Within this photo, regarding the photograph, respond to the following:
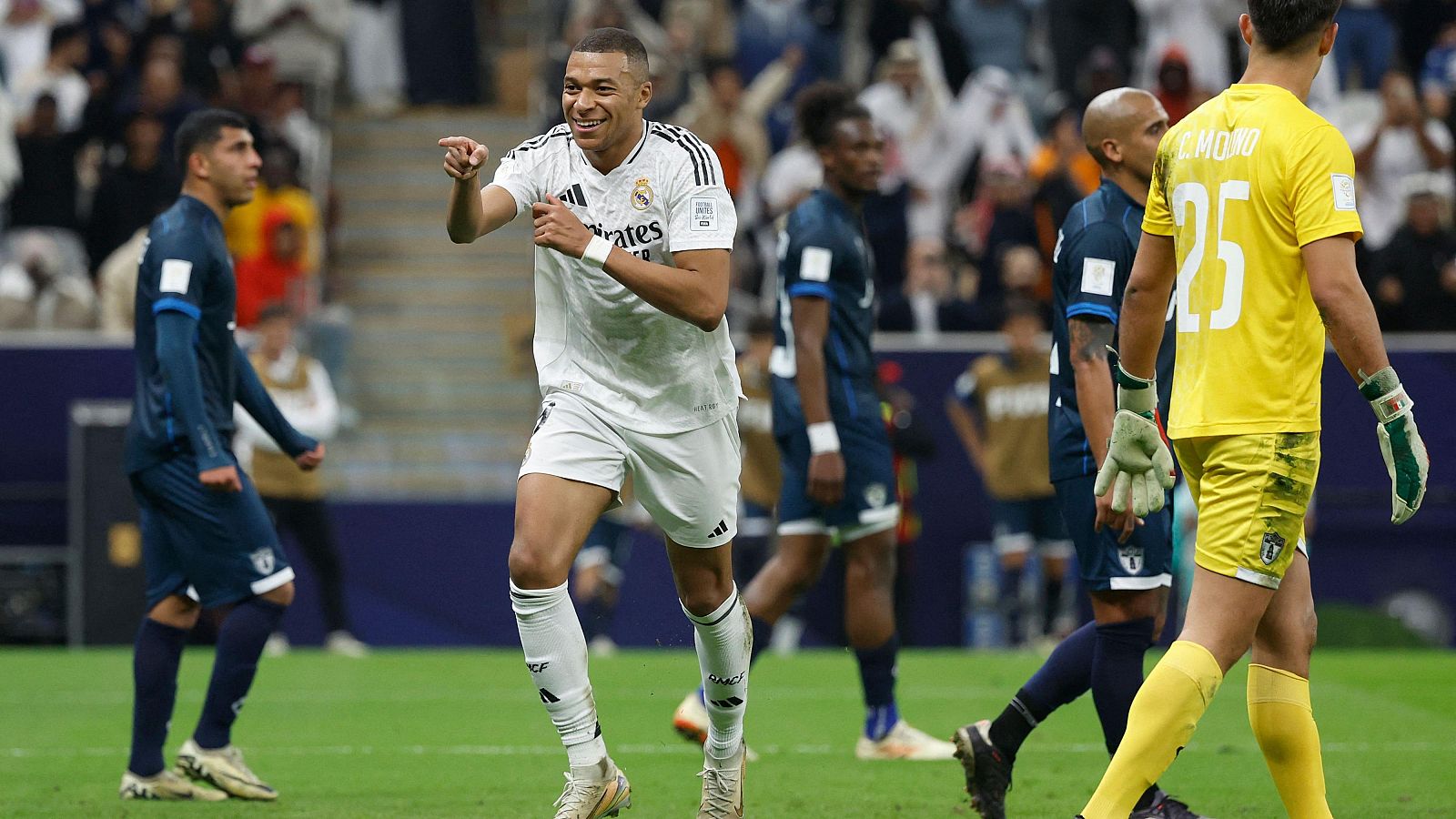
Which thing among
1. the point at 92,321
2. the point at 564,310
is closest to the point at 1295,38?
the point at 564,310

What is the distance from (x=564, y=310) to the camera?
601cm

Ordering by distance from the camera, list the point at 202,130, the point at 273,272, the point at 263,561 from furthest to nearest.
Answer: the point at 273,272 < the point at 202,130 < the point at 263,561

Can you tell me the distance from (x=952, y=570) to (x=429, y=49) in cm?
792

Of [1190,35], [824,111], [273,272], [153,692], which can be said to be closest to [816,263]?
[824,111]

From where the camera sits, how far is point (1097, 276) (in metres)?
6.07

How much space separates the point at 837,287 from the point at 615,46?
2.53 metres

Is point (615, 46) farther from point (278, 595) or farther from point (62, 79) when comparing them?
point (62, 79)

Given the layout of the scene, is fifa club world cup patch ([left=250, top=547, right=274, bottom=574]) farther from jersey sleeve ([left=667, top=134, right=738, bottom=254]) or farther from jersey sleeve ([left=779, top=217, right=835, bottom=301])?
jersey sleeve ([left=779, top=217, right=835, bottom=301])

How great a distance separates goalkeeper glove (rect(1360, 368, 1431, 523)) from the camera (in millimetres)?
4754

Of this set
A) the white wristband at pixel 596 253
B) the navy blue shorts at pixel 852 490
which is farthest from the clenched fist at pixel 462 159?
the navy blue shorts at pixel 852 490

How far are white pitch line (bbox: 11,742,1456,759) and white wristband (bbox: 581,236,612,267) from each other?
3.54 meters

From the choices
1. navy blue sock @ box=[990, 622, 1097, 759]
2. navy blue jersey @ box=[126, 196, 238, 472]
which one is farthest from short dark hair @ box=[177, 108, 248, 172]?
navy blue sock @ box=[990, 622, 1097, 759]

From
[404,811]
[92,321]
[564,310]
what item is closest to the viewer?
[564,310]

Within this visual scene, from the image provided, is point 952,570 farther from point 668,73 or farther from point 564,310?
point 564,310
